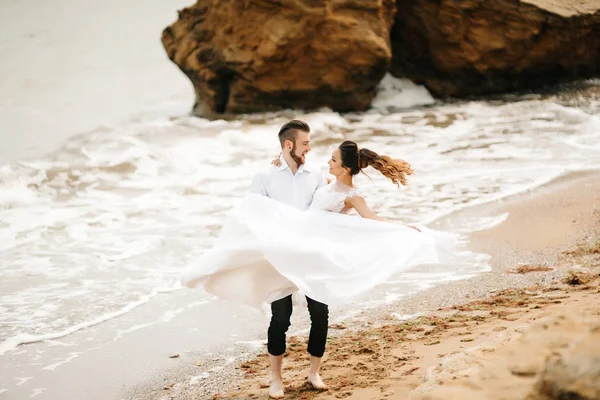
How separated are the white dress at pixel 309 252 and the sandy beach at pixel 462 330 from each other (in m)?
0.58

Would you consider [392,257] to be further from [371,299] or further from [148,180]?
[148,180]

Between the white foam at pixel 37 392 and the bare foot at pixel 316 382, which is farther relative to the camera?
the white foam at pixel 37 392

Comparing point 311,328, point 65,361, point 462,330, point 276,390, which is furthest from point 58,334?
point 462,330

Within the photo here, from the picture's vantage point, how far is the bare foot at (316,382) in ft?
13.3

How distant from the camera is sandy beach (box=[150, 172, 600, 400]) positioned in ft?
10.6

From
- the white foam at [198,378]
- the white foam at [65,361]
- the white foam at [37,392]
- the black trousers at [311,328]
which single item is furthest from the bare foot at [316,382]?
the white foam at [65,361]

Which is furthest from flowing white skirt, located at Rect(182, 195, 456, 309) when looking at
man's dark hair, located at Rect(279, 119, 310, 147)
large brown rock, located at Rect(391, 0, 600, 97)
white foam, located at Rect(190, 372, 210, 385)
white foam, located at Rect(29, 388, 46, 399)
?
large brown rock, located at Rect(391, 0, 600, 97)

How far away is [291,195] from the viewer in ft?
13.8

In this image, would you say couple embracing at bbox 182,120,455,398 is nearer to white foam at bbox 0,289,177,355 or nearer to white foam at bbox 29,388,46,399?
white foam at bbox 29,388,46,399

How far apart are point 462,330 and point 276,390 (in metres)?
1.35

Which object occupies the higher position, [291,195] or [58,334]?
[291,195]

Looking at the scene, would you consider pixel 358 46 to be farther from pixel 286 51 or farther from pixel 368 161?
pixel 368 161

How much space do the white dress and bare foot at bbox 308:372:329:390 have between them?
508 mm

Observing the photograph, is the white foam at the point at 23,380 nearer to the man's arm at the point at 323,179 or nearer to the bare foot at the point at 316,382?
the bare foot at the point at 316,382
